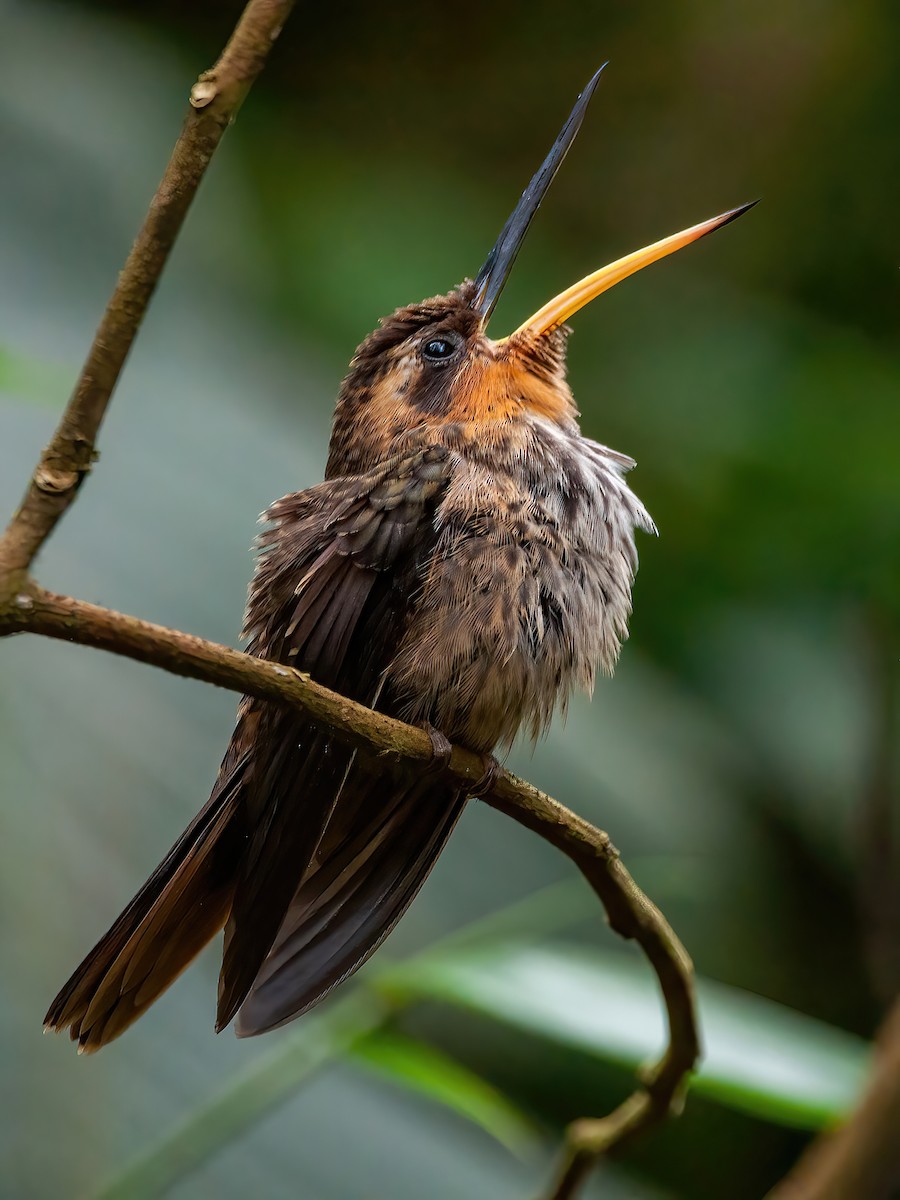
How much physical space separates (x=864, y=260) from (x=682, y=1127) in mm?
3129

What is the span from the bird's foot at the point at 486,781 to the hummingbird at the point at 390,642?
0.04 ft

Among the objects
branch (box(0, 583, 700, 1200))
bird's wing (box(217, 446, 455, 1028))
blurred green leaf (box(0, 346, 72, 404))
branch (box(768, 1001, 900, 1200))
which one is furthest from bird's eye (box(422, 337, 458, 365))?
branch (box(768, 1001, 900, 1200))

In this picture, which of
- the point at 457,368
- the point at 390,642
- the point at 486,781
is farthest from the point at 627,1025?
the point at 457,368

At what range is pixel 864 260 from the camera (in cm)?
486

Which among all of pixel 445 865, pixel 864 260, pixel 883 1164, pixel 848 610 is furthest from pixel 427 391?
pixel 864 260

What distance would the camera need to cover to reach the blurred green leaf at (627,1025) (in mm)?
2039

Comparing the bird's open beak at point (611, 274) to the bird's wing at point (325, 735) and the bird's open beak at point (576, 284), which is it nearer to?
the bird's open beak at point (576, 284)

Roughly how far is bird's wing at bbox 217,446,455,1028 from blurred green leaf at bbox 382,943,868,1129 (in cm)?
18

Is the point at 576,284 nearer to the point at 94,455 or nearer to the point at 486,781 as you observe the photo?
the point at 486,781

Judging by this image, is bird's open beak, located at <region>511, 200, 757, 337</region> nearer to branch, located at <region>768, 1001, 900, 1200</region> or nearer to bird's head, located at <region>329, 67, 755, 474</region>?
bird's head, located at <region>329, 67, 755, 474</region>

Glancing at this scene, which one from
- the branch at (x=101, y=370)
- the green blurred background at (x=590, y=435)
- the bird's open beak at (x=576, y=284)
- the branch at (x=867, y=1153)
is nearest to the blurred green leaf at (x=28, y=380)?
the green blurred background at (x=590, y=435)

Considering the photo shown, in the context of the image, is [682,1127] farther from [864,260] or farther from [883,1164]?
[883,1164]

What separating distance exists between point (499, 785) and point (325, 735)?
27cm

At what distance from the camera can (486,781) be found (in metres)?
1.99
